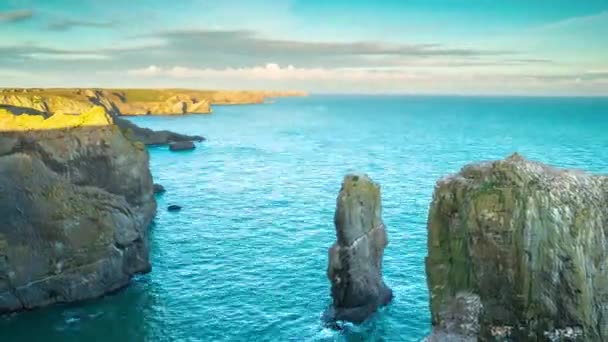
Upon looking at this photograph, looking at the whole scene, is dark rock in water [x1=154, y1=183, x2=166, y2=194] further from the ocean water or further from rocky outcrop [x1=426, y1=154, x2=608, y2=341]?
rocky outcrop [x1=426, y1=154, x2=608, y2=341]

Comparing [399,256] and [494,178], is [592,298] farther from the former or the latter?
[399,256]

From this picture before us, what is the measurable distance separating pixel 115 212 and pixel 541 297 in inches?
1680

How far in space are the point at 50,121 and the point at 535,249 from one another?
4803 cm

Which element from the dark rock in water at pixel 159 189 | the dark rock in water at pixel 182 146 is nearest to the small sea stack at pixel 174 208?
the dark rock in water at pixel 159 189

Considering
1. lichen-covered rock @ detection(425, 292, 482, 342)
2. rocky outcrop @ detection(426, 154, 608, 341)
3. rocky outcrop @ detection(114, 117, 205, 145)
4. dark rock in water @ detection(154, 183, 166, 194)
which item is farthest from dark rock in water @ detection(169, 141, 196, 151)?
rocky outcrop @ detection(426, 154, 608, 341)

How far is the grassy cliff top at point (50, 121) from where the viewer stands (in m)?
49.0

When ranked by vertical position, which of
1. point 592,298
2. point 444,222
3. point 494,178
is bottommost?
point 592,298

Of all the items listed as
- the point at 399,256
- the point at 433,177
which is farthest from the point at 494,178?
the point at 433,177

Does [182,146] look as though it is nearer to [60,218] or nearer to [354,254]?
[60,218]

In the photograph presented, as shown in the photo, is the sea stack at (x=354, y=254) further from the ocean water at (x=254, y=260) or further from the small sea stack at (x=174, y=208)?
the small sea stack at (x=174, y=208)

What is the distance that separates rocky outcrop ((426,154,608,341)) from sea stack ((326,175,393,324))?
21183 mm

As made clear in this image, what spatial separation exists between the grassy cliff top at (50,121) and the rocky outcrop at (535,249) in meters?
44.3

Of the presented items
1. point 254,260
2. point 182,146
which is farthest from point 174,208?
point 182,146

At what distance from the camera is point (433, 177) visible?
10712 cm
